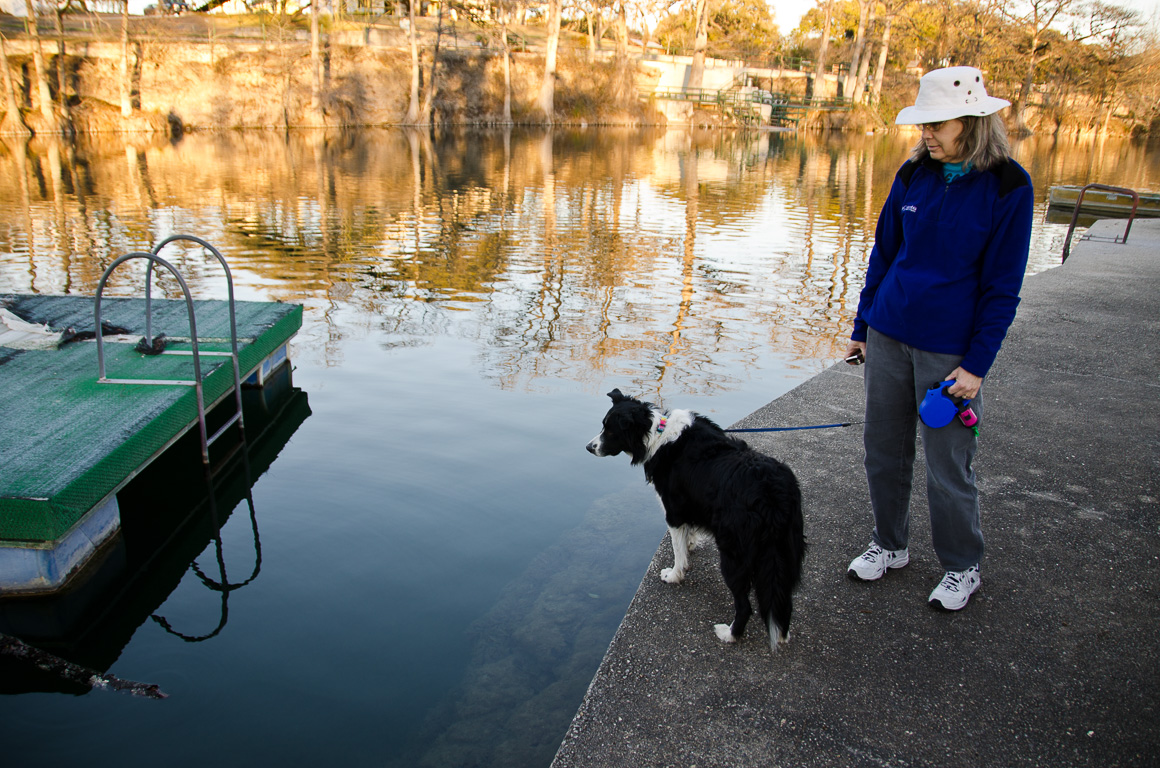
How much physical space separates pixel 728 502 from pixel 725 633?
22.2 inches

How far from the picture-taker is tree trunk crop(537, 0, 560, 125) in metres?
50.6

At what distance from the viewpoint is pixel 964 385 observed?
9.77 ft

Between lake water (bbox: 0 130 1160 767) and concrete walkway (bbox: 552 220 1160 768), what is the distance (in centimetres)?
76

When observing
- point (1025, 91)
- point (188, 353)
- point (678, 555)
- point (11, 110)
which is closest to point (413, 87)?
point (11, 110)

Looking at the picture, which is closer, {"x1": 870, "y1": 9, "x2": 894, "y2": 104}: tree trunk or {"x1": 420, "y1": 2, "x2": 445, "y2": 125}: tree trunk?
{"x1": 420, "y1": 2, "x2": 445, "y2": 125}: tree trunk

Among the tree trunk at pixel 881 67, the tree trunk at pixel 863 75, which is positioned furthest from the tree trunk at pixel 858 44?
the tree trunk at pixel 881 67

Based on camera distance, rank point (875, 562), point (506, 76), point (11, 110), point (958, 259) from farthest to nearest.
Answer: point (506, 76) → point (11, 110) → point (875, 562) → point (958, 259)

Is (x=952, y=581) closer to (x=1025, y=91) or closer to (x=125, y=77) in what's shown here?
(x=125, y=77)

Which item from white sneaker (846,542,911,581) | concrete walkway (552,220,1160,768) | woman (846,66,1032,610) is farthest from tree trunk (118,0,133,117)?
white sneaker (846,542,911,581)

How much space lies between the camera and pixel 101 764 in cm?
323

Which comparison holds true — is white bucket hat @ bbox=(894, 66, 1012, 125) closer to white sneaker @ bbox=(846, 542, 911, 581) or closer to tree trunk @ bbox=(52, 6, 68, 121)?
white sneaker @ bbox=(846, 542, 911, 581)

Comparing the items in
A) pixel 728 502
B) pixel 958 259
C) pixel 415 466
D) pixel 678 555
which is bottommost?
pixel 415 466

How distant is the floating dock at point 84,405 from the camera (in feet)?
13.0

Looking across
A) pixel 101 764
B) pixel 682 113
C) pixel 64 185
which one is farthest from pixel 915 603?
pixel 682 113
